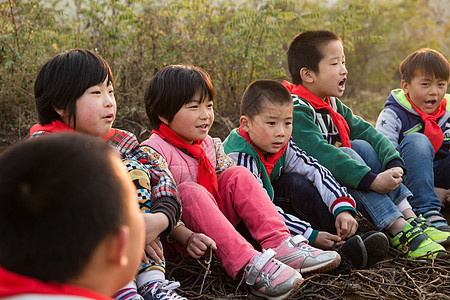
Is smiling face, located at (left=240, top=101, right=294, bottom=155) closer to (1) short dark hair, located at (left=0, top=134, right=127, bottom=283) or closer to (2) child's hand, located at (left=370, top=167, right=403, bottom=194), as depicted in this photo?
(2) child's hand, located at (left=370, top=167, right=403, bottom=194)

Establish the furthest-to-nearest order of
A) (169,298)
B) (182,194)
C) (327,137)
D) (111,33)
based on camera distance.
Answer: (111,33) < (327,137) < (182,194) < (169,298)

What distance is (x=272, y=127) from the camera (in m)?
3.01

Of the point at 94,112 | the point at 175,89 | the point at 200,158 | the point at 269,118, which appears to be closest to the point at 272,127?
the point at 269,118

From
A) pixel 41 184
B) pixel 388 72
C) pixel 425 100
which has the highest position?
pixel 41 184

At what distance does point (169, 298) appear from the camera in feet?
6.76

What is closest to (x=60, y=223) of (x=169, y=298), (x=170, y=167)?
(x=169, y=298)

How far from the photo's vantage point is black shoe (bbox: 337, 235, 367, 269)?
2.57 m

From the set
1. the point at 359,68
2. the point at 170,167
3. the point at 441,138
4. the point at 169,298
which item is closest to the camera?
the point at 169,298

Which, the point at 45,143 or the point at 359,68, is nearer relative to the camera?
the point at 45,143

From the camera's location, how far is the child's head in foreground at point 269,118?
3.02 m

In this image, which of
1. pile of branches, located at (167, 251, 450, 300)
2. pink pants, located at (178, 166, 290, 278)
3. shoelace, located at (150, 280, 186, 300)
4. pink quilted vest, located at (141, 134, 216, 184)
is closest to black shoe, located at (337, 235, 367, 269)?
pile of branches, located at (167, 251, 450, 300)

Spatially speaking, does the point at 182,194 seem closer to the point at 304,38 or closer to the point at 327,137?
the point at 327,137

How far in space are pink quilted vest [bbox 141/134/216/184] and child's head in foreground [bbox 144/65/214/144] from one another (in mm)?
108

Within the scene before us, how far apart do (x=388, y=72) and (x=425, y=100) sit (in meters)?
5.99
